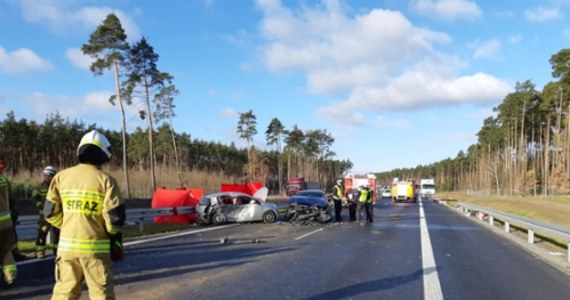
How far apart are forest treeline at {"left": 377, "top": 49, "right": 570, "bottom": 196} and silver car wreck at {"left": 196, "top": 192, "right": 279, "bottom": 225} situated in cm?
5704

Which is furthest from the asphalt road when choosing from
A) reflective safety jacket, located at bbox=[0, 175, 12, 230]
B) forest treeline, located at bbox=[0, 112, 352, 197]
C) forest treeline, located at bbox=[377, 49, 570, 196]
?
forest treeline, located at bbox=[377, 49, 570, 196]

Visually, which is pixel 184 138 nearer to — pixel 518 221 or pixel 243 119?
pixel 243 119

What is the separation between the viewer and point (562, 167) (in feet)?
224

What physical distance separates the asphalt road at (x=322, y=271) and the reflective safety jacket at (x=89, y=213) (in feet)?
9.53

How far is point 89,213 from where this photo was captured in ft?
14.4

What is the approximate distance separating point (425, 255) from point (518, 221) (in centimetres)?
621

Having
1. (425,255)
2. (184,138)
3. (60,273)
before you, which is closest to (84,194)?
(60,273)

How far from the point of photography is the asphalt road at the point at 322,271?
750 centimetres

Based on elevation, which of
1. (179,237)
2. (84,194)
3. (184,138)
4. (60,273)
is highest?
(184,138)

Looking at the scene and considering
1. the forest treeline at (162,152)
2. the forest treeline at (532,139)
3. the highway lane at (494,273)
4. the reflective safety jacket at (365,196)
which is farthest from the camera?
the forest treeline at (532,139)

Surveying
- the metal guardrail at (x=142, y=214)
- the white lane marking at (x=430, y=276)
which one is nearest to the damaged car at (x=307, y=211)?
the metal guardrail at (x=142, y=214)

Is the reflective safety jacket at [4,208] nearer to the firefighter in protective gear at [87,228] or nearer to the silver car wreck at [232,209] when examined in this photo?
the firefighter in protective gear at [87,228]

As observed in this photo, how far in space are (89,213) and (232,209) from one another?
17608mm

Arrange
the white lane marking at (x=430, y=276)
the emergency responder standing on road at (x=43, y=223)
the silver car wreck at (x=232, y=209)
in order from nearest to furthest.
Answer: the white lane marking at (x=430, y=276), the emergency responder standing on road at (x=43, y=223), the silver car wreck at (x=232, y=209)
